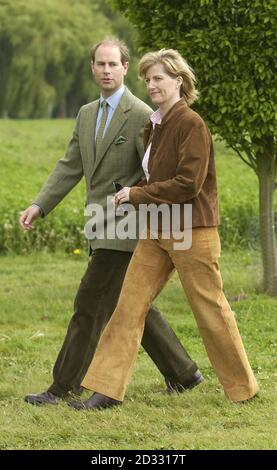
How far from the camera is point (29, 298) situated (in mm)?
10555

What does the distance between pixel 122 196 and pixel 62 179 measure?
94 centimetres

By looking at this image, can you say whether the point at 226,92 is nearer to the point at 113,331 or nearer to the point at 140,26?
the point at 140,26

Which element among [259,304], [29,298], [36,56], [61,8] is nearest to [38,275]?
[29,298]

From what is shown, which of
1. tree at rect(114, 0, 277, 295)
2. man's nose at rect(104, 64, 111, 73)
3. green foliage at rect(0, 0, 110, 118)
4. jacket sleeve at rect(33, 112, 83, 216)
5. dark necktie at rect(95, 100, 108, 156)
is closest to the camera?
man's nose at rect(104, 64, 111, 73)

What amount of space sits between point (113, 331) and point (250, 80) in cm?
377

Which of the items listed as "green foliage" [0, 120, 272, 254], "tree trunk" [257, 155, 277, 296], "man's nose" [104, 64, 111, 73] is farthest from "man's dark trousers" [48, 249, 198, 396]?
"green foliage" [0, 120, 272, 254]

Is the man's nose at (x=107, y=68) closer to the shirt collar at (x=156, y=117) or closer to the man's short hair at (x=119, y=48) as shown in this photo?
the man's short hair at (x=119, y=48)

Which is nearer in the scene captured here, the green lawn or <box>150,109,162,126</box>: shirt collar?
the green lawn

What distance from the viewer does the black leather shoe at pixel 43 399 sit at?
6.37m

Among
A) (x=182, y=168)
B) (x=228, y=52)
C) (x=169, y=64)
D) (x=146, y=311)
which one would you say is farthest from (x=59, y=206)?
(x=182, y=168)

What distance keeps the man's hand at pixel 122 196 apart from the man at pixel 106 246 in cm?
49

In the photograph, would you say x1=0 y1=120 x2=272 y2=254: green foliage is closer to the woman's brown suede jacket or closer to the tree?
the tree

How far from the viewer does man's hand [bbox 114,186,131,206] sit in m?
5.85

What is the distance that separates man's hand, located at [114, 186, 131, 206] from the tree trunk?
4199mm
